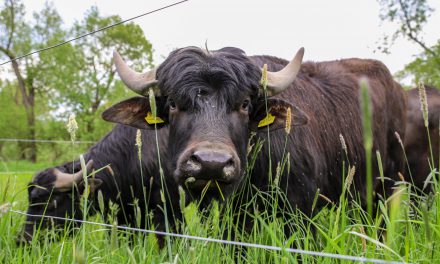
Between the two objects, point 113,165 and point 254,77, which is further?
point 113,165

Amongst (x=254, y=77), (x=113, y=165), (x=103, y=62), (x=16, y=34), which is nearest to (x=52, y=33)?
(x=16, y=34)

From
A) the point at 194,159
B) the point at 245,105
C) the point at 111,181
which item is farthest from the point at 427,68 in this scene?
the point at 194,159

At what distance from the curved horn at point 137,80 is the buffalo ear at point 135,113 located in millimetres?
69

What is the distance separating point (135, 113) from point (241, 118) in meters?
0.93

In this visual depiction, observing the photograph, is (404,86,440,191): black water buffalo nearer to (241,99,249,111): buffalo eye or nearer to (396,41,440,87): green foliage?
(241,99,249,111): buffalo eye

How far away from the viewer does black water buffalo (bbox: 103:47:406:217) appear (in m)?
2.56

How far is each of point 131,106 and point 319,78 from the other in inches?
86.3

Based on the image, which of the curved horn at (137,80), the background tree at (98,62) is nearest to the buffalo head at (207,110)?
the curved horn at (137,80)

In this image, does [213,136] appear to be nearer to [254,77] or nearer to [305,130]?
[254,77]

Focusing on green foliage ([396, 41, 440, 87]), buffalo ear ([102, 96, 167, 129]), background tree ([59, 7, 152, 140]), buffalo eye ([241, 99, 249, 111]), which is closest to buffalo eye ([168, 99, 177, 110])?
buffalo ear ([102, 96, 167, 129])

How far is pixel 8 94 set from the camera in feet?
114

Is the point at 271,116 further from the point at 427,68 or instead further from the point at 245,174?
the point at 427,68

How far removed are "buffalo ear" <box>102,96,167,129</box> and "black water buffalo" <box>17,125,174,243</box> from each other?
0.61m

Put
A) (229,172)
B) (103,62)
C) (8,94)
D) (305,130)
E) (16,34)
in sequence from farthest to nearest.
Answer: (8,94), (16,34), (103,62), (305,130), (229,172)
